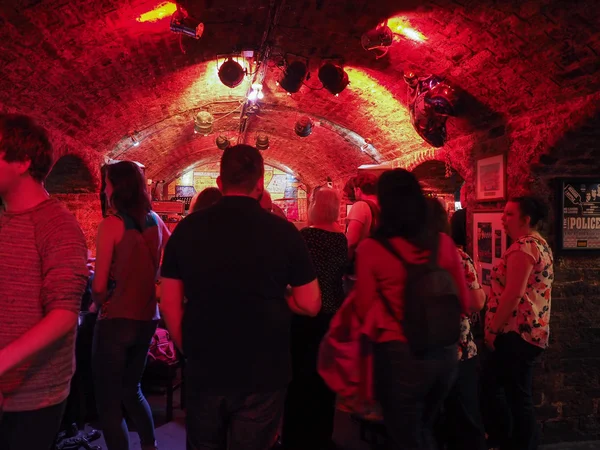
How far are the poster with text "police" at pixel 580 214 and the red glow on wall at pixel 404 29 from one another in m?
1.95

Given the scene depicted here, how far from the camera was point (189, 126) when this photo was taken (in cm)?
963

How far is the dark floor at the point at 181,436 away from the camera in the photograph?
365 centimetres

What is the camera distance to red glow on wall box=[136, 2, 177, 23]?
14.3 feet

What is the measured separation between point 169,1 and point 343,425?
13.7ft

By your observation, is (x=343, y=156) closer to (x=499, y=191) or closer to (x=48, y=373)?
(x=499, y=191)

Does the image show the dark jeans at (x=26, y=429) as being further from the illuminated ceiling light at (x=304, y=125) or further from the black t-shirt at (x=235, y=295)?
the illuminated ceiling light at (x=304, y=125)

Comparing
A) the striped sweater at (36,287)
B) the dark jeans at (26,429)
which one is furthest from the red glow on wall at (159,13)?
the dark jeans at (26,429)

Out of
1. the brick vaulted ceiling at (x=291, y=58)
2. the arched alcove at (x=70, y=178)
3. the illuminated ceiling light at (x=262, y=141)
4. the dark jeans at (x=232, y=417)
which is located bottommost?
the dark jeans at (x=232, y=417)

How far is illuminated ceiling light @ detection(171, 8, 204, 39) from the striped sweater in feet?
10.4

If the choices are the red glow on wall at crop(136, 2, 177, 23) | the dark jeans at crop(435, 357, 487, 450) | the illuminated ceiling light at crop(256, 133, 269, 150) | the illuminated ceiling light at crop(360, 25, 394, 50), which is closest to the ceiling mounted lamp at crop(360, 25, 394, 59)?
the illuminated ceiling light at crop(360, 25, 394, 50)

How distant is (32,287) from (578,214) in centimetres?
430

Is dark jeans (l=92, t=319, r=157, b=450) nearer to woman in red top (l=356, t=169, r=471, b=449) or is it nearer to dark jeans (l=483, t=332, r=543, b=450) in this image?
woman in red top (l=356, t=169, r=471, b=449)

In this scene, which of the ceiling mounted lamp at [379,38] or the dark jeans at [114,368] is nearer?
the dark jeans at [114,368]

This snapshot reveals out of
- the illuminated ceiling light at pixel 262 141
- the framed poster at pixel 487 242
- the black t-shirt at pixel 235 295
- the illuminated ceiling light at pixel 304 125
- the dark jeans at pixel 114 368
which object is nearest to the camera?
the black t-shirt at pixel 235 295
